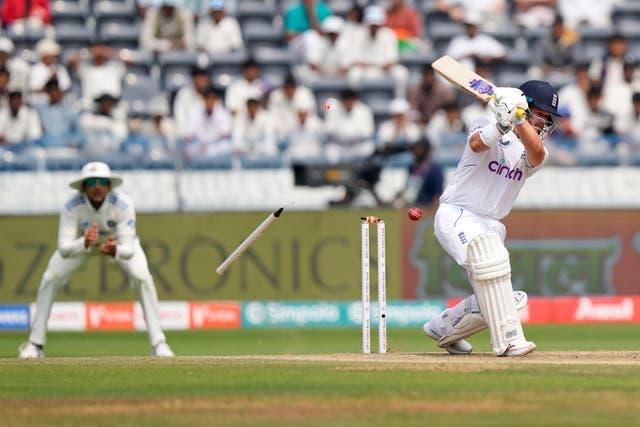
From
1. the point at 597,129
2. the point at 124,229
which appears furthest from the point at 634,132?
the point at 124,229

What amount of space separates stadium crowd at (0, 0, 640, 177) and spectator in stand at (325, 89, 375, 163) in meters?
0.02

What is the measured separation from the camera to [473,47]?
60.0ft

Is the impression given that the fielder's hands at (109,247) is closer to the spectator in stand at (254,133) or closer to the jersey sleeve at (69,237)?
the jersey sleeve at (69,237)

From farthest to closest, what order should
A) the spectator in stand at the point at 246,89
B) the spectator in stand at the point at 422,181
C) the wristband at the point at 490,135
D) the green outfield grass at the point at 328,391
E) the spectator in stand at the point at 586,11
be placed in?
the spectator in stand at the point at 586,11 < the spectator in stand at the point at 246,89 < the spectator in stand at the point at 422,181 < the wristband at the point at 490,135 < the green outfield grass at the point at 328,391

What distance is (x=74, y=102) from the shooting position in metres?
17.1

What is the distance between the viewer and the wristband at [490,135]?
882cm

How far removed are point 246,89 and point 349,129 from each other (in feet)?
4.57

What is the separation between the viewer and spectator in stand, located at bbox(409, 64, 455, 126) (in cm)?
1706

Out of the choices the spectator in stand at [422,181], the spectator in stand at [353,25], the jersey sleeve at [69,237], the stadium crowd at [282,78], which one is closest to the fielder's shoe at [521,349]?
the jersey sleeve at [69,237]

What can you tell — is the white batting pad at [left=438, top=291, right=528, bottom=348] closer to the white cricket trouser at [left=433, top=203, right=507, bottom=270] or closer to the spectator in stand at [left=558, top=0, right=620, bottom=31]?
the white cricket trouser at [left=433, top=203, right=507, bottom=270]

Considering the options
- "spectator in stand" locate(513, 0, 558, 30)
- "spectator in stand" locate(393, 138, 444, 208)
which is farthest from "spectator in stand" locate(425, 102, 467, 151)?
"spectator in stand" locate(513, 0, 558, 30)

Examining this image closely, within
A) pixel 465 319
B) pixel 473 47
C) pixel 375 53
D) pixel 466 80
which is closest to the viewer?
pixel 466 80

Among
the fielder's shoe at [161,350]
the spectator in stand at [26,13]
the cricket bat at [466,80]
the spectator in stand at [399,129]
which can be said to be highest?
the spectator in stand at [26,13]

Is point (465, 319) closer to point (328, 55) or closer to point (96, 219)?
point (96, 219)
